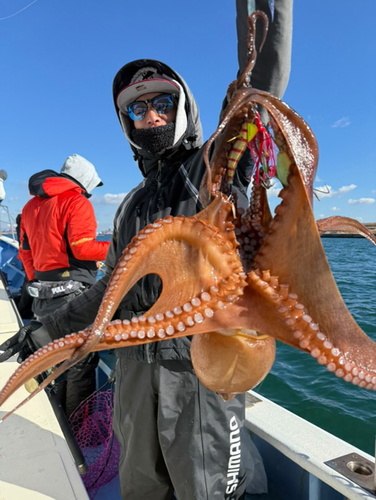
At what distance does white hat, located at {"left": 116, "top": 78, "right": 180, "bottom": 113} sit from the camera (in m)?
2.30

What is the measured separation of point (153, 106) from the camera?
232 centimetres

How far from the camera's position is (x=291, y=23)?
4.99 feet

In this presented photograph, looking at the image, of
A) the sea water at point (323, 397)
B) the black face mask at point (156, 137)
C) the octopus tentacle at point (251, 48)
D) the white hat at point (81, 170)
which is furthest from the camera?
the sea water at point (323, 397)

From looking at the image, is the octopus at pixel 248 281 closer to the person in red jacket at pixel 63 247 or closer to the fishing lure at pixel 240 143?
the fishing lure at pixel 240 143

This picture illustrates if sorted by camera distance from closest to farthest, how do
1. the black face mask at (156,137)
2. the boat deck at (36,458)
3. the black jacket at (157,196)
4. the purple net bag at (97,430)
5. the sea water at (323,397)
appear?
the black jacket at (157,196) → the boat deck at (36,458) → the black face mask at (156,137) → the purple net bag at (97,430) → the sea water at (323,397)

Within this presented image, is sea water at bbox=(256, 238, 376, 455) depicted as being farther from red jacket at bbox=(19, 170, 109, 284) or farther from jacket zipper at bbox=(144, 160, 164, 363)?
red jacket at bbox=(19, 170, 109, 284)

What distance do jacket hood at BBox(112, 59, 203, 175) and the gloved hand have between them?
1.25 metres

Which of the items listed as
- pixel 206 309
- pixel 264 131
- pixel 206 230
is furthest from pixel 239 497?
pixel 264 131

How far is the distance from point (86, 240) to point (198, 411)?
105 inches

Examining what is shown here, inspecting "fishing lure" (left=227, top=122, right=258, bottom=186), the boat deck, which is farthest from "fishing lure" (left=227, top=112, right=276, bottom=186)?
the boat deck

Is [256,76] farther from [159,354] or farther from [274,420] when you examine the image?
[274,420]

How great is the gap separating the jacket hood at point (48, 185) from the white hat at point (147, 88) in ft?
7.13

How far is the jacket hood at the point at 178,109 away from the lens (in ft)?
7.50

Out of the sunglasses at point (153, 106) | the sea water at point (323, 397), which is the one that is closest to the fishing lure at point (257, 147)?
the sunglasses at point (153, 106)
